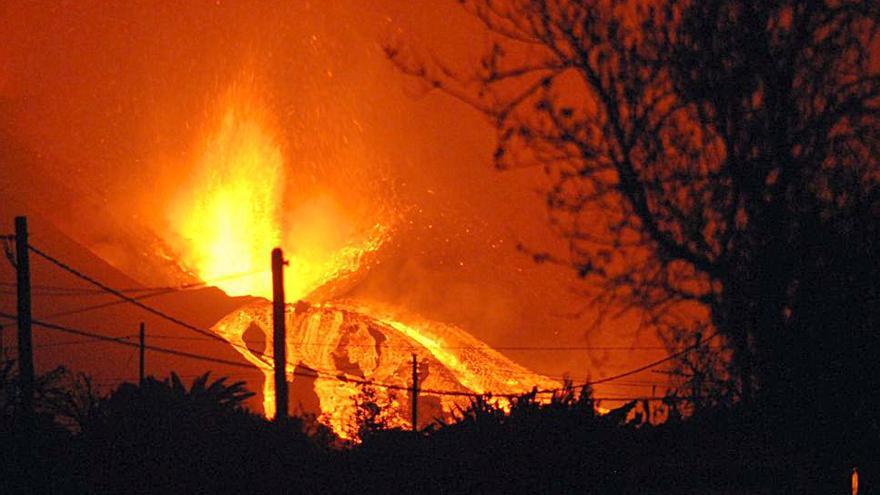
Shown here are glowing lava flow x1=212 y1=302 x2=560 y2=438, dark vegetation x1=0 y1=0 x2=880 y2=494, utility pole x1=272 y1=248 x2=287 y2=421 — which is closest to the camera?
dark vegetation x1=0 y1=0 x2=880 y2=494

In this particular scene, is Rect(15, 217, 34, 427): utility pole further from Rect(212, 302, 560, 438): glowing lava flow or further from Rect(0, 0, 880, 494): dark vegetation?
Rect(212, 302, 560, 438): glowing lava flow

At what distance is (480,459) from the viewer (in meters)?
13.0

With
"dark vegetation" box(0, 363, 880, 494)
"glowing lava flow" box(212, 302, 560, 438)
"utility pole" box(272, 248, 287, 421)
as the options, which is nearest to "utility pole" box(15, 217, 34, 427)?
"dark vegetation" box(0, 363, 880, 494)

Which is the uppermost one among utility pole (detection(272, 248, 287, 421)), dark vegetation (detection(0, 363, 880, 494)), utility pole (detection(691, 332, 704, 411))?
utility pole (detection(272, 248, 287, 421))

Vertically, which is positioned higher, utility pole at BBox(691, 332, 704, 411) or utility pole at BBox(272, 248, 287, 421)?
utility pole at BBox(272, 248, 287, 421)

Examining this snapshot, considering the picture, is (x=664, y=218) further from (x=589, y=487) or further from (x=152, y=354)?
(x=152, y=354)

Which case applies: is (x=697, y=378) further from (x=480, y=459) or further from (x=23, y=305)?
(x=23, y=305)

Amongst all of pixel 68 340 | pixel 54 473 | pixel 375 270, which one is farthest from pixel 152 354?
pixel 54 473

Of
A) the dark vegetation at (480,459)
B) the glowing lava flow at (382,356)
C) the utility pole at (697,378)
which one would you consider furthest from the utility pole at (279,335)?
the glowing lava flow at (382,356)

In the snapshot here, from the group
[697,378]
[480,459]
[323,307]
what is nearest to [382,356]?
[323,307]

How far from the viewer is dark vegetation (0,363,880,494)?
499 inches

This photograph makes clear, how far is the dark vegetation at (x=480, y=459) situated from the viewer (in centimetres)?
1267

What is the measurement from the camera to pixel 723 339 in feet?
40.1

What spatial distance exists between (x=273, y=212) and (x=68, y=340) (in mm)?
57130
